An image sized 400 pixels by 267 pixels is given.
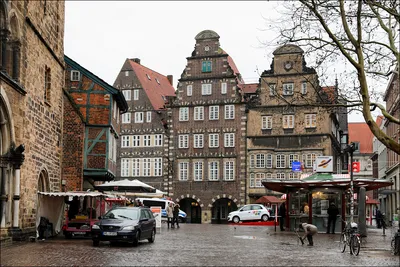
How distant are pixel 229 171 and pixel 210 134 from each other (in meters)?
3.92

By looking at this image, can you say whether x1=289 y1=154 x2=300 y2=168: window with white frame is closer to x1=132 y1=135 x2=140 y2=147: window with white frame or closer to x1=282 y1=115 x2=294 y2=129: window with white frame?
x1=282 y1=115 x2=294 y2=129: window with white frame

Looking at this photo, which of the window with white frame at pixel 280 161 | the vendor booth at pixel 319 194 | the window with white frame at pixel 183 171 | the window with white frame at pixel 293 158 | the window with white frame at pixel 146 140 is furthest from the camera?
the window with white frame at pixel 146 140

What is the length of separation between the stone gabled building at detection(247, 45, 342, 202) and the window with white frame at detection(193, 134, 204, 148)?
4.47m

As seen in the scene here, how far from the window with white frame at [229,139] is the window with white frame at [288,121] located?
4906 mm

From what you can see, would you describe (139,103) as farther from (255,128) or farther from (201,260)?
(201,260)

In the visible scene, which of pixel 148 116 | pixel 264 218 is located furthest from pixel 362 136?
pixel 264 218

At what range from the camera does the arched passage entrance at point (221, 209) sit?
59.8m

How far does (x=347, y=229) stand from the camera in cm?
2083

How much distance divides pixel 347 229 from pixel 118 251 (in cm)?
742

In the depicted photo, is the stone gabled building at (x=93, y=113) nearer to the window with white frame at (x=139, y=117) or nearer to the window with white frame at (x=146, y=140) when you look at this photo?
the window with white frame at (x=146, y=140)

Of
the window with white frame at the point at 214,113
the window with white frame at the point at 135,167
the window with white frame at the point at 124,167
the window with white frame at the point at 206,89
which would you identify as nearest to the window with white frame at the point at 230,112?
the window with white frame at the point at 214,113

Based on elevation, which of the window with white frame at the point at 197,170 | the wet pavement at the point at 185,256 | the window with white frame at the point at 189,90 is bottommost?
the wet pavement at the point at 185,256

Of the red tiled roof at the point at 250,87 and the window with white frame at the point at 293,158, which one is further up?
the red tiled roof at the point at 250,87

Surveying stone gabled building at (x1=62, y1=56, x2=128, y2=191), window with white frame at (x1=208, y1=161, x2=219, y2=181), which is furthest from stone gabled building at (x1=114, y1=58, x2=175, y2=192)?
stone gabled building at (x1=62, y1=56, x2=128, y2=191)
